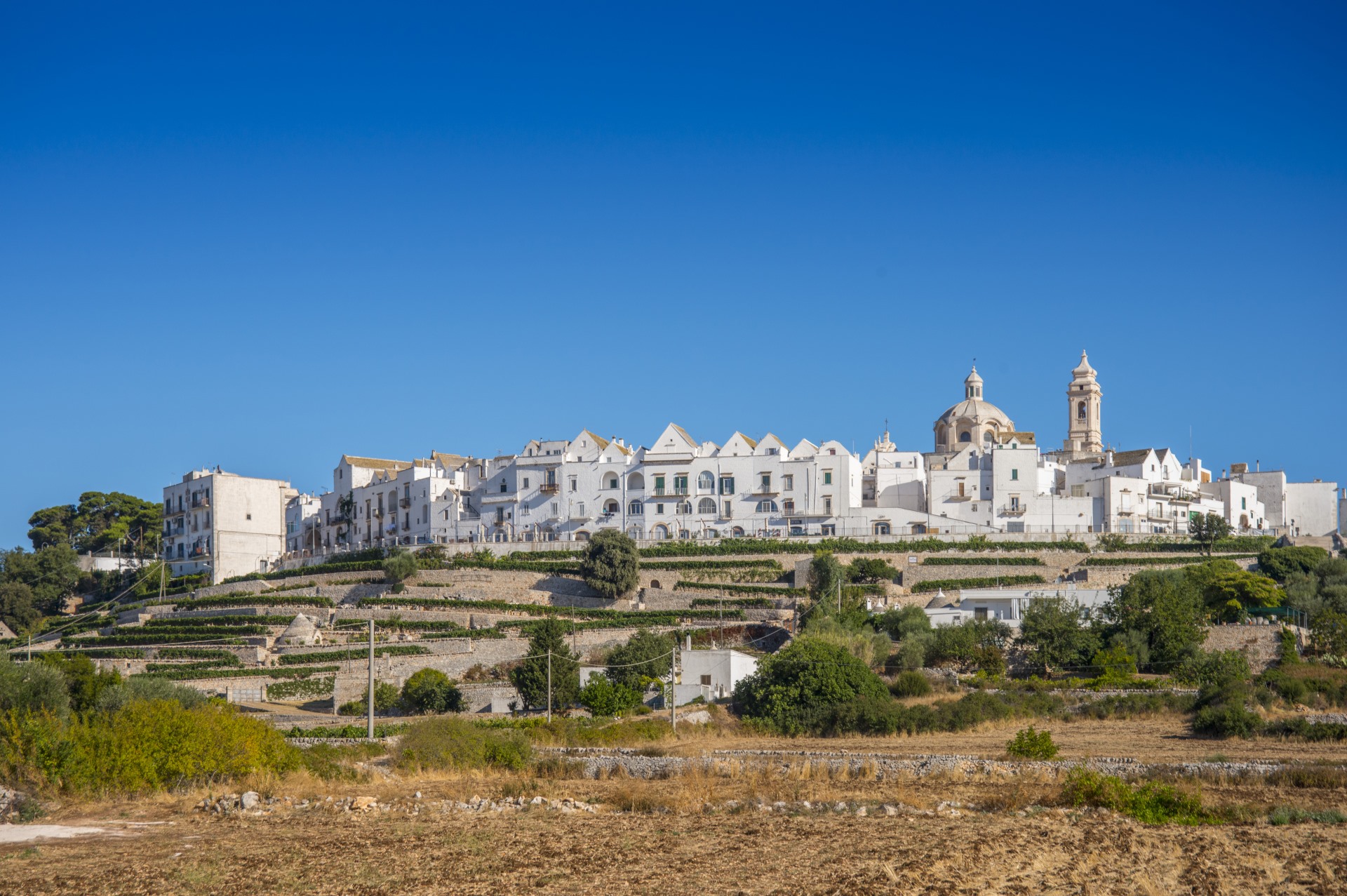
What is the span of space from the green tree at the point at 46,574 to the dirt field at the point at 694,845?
162 ft

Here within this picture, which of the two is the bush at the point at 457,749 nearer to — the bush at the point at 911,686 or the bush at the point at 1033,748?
the bush at the point at 1033,748

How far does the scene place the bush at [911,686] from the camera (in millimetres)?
42844

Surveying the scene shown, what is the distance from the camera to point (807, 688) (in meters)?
38.4

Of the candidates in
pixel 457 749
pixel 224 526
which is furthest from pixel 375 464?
pixel 457 749

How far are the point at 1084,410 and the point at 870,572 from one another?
34469 mm

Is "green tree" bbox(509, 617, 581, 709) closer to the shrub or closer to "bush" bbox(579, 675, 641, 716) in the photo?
"bush" bbox(579, 675, 641, 716)

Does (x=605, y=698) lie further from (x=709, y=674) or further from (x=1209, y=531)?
(x=1209, y=531)

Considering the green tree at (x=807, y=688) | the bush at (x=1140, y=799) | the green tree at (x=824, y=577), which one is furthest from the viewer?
the green tree at (x=824, y=577)

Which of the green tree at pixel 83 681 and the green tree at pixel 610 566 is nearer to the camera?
the green tree at pixel 83 681

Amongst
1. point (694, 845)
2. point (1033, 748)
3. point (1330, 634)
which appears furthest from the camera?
point (1330, 634)

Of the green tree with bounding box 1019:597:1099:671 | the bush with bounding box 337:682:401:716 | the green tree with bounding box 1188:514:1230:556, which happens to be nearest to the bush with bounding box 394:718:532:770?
the bush with bounding box 337:682:401:716

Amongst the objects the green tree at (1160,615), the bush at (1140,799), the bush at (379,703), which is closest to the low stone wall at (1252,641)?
the green tree at (1160,615)

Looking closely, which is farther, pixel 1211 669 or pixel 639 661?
pixel 639 661

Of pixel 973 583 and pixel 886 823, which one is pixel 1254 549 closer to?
pixel 973 583
